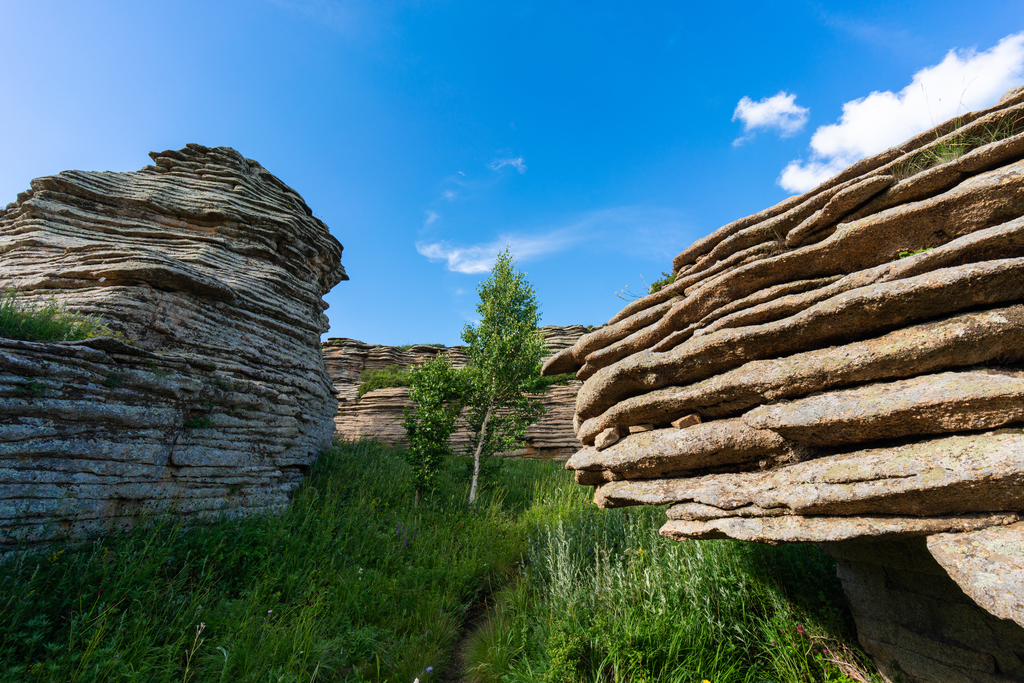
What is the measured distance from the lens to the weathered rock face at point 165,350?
5.39m

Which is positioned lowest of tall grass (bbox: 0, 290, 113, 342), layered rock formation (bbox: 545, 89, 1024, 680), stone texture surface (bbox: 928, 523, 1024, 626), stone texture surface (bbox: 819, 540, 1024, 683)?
stone texture surface (bbox: 819, 540, 1024, 683)

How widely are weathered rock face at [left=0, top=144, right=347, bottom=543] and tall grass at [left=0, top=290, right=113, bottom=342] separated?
1.23 feet

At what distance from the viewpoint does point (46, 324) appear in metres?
6.10

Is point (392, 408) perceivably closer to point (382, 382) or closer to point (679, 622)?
point (382, 382)

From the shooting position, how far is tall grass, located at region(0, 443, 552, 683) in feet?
13.7

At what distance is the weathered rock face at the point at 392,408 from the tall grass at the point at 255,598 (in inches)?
401

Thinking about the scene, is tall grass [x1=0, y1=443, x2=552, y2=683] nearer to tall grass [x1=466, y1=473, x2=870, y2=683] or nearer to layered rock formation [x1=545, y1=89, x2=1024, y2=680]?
tall grass [x1=466, y1=473, x2=870, y2=683]

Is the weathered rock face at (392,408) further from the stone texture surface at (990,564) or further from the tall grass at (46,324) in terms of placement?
the stone texture surface at (990,564)

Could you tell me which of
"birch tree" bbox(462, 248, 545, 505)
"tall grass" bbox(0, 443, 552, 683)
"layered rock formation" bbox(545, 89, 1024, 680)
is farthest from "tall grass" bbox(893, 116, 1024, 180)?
"birch tree" bbox(462, 248, 545, 505)

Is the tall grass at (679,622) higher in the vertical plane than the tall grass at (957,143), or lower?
lower

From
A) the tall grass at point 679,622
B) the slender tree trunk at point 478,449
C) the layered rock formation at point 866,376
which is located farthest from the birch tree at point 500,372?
the layered rock formation at point 866,376

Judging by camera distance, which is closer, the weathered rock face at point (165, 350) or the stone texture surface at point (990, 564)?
the stone texture surface at point (990, 564)

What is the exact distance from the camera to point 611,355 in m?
5.92

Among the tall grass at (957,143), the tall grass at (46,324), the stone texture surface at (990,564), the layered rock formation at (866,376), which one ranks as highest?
the tall grass at (957,143)
